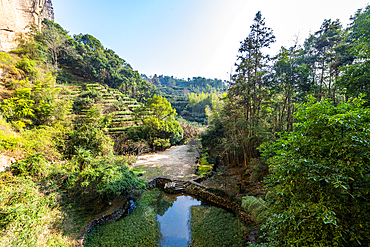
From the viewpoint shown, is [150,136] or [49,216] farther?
[150,136]

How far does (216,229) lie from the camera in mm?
4844

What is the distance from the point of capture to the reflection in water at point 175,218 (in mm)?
5050

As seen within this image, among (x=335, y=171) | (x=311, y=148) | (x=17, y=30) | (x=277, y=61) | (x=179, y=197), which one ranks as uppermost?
(x=17, y=30)

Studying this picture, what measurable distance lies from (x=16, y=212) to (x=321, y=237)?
5.80m

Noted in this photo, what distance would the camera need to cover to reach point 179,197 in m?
7.80

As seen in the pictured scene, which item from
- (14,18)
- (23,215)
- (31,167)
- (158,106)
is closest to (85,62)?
(14,18)

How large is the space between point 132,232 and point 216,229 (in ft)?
9.78

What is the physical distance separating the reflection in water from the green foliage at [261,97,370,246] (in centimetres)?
426

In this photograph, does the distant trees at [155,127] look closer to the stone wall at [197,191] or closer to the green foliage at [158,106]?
the green foliage at [158,106]

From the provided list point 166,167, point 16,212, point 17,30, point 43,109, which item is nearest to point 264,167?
point 166,167

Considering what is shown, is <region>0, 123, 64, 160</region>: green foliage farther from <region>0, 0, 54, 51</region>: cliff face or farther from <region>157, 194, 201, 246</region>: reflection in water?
<region>0, 0, 54, 51</region>: cliff face

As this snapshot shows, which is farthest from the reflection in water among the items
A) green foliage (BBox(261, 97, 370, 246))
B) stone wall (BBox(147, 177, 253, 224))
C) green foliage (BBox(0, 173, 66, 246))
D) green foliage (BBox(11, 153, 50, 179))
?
green foliage (BBox(11, 153, 50, 179))

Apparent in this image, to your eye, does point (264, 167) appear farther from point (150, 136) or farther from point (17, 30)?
point (17, 30)

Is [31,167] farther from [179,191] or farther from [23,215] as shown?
[179,191]
